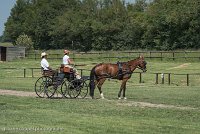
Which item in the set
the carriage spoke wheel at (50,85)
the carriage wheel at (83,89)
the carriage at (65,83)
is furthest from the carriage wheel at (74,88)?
the carriage spoke wheel at (50,85)

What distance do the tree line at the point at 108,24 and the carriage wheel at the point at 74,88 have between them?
67.7 m

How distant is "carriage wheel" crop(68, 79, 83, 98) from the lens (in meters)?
22.3

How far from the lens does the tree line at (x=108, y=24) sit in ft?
303

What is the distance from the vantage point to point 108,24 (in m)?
114

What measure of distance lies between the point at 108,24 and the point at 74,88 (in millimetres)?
92624

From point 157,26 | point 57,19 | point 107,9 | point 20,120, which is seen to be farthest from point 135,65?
point 57,19

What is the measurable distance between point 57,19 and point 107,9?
15.7m

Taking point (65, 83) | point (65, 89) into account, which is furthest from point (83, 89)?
point (65, 83)

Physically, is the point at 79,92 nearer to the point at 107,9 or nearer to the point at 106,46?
the point at 106,46

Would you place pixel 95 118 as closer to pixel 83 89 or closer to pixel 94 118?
pixel 94 118

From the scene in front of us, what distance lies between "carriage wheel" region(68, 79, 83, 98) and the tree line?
6769 cm

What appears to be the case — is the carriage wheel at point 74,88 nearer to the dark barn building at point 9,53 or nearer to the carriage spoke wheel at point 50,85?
the carriage spoke wheel at point 50,85

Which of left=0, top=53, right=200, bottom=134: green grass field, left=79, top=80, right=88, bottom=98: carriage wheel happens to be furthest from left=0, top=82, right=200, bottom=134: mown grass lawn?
left=79, top=80, right=88, bottom=98: carriage wheel

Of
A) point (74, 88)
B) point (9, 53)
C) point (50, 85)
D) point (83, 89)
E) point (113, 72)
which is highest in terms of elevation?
point (9, 53)
